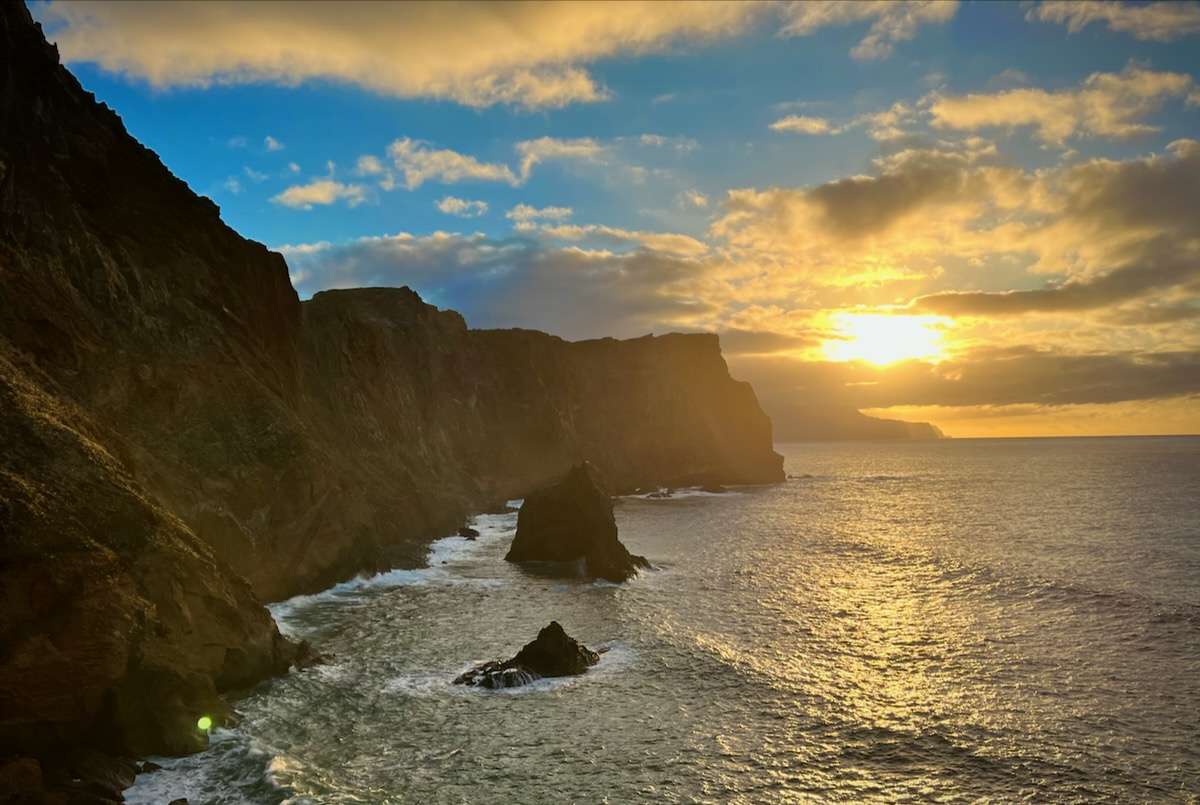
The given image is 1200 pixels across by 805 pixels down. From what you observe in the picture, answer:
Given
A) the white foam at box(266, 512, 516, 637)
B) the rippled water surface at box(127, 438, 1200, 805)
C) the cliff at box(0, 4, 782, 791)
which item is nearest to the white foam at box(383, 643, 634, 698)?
the rippled water surface at box(127, 438, 1200, 805)

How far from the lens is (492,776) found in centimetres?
2152

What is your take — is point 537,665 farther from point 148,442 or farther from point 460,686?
point 148,442

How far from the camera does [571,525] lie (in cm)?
5953

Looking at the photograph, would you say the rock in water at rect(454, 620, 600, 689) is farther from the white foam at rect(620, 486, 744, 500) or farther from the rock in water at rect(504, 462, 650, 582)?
the white foam at rect(620, 486, 744, 500)

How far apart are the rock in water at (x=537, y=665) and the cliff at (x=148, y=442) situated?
7.81 meters

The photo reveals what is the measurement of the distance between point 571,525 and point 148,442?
32.3 meters

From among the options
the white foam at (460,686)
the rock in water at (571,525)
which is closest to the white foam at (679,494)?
the rock in water at (571,525)

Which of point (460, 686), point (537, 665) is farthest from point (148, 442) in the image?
point (537, 665)

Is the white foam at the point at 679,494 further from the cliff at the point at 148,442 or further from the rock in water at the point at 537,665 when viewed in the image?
the rock in water at the point at 537,665

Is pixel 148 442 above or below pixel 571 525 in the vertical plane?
above

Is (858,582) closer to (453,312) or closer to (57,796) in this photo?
(57,796)

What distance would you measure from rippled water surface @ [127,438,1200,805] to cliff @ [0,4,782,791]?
2.56 m

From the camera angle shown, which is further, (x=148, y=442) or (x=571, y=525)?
(x=571, y=525)

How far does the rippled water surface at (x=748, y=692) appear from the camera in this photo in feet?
70.5
